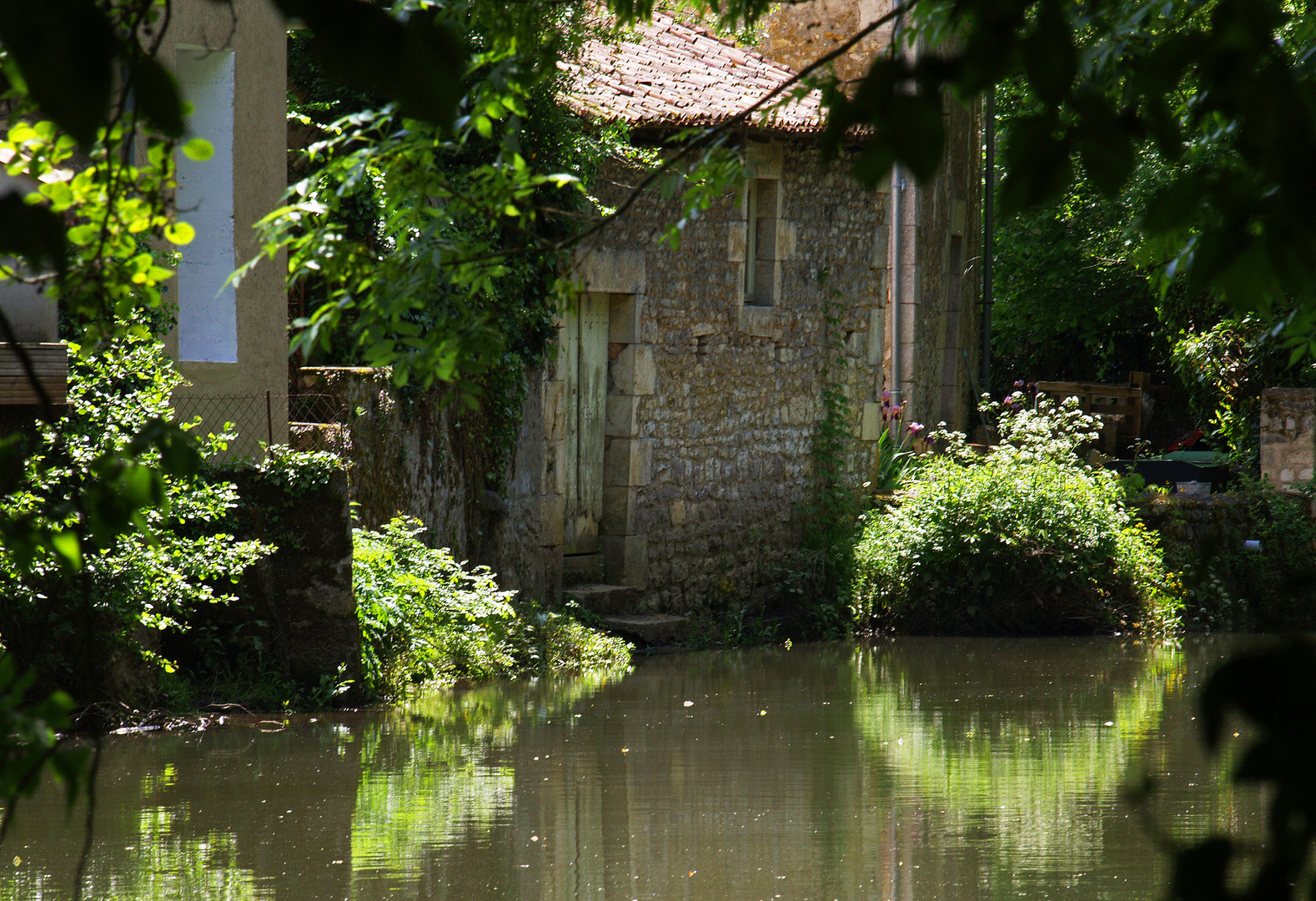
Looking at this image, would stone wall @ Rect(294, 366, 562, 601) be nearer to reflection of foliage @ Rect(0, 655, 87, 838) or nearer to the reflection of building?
the reflection of building

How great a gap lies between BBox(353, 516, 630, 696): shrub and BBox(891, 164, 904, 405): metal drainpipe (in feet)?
18.6

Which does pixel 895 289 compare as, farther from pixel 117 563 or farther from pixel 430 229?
pixel 430 229

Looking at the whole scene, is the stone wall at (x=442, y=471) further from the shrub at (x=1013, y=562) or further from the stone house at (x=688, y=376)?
the shrub at (x=1013, y=562)

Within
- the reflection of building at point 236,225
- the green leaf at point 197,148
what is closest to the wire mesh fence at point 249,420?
the reflection of building at point 236,225

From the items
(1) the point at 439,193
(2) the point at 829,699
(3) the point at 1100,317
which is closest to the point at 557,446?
(2) the point at 829,699

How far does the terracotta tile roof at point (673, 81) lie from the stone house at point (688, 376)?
0.09 ft

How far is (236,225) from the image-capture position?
8.52m

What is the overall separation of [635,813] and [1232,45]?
15.7 ft

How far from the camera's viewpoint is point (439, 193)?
289cm

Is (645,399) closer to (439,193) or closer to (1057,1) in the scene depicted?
(439,193)

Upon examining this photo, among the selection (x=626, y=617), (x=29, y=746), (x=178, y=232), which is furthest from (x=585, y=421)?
(x=29, y=746)

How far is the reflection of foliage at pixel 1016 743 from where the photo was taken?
5.61 metres

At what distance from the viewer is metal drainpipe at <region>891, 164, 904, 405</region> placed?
46.6 feet

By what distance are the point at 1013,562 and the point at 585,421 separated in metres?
3.46
